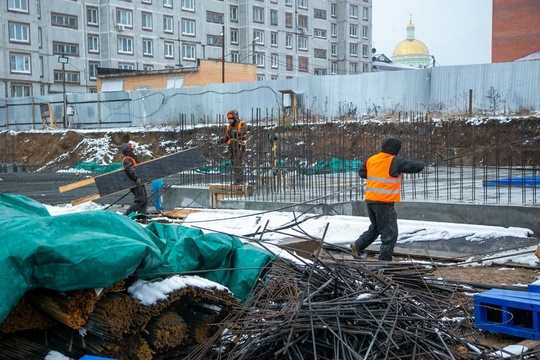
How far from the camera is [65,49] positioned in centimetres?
4947

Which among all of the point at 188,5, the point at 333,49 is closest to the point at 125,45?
the point at 188,5

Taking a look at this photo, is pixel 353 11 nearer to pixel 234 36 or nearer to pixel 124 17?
pixel 234 36

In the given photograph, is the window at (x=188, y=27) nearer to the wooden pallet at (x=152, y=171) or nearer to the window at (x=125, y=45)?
the window at (x=125, y=45)

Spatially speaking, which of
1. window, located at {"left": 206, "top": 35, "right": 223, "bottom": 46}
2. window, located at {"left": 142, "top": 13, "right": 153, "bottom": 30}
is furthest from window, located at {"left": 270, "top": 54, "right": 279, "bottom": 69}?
window, located at {"left": 142, "top": 13, "right": 153, "bottom": 30}

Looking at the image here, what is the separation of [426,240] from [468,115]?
16215 mm

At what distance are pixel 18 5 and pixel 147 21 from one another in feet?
33.6

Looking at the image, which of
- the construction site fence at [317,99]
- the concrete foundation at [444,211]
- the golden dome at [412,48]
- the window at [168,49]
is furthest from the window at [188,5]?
the concrete foundation at [444,211]

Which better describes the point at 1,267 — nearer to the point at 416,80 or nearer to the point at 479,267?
the point at 479,267

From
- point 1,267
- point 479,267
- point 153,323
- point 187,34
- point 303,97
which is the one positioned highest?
point 187,34

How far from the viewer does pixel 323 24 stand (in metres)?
62.9

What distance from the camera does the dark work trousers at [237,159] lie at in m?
13.5

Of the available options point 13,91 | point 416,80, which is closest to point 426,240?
point 416,80

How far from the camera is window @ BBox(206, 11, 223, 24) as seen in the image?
5594 centimetres

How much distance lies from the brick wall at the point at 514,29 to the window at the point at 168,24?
26.9 metres
